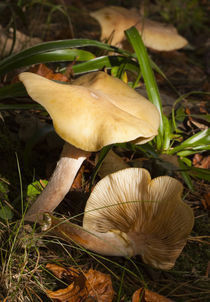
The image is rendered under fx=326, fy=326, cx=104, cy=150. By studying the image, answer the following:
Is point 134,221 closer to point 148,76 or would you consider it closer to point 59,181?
point 59,181

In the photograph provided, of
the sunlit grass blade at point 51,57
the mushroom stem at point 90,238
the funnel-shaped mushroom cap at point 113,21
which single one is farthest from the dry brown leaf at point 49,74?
the mushroom stem at point 90,238

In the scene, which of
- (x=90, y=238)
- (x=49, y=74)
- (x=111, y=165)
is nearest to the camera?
(x=90, y=238)

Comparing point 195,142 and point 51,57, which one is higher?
point 51,57

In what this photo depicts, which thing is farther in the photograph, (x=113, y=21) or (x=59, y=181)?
(x=113, y=21)

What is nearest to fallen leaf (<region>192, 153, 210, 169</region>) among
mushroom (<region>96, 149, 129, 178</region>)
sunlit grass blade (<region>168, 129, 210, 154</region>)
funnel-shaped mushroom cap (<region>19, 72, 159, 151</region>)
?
sunlit grass blade (<region>168, 129, 210, 154</region>)

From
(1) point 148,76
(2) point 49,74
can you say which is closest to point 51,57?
(2) point 49,74

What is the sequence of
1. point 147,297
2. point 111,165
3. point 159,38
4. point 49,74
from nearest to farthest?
point 147,297 < point 111,165 < point 49,74 < point 159,38

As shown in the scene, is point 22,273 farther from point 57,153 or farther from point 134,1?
point 134,1

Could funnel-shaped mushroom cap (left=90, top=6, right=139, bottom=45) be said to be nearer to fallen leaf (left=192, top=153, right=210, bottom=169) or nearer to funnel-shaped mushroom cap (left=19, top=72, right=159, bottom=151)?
fallen leaf (left=192, top=153, right=210, bottom=169)
